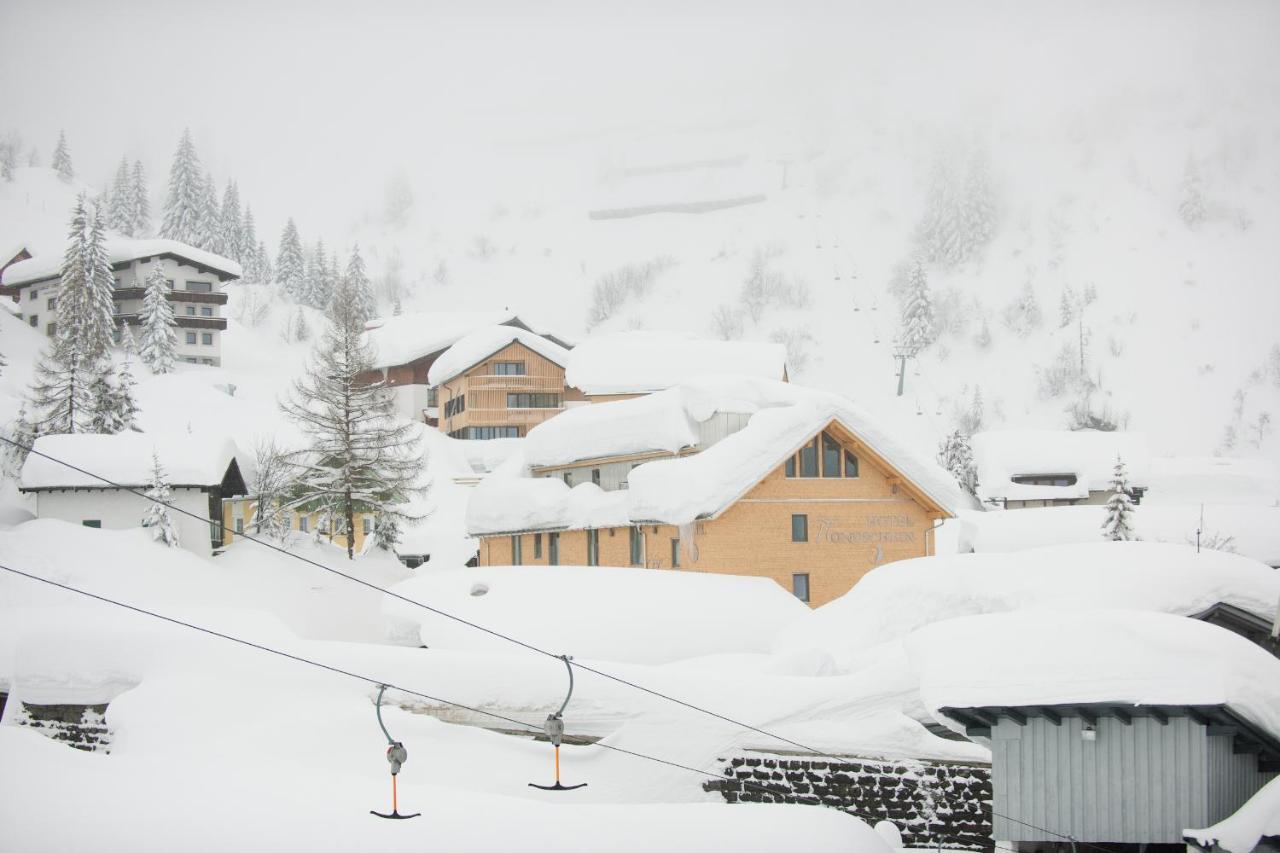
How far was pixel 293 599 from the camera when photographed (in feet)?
123

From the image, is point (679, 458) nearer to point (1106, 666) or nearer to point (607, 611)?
point (607, 611)

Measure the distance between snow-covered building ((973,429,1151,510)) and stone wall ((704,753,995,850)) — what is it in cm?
3762

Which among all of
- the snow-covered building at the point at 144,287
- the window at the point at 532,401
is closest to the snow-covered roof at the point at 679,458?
the window at the point at 532,401

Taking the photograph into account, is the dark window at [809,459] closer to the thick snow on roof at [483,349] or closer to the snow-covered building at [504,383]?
the snow-covered building at [504,383]

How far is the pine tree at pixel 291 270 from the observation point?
105 m

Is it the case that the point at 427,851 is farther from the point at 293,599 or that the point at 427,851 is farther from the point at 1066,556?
the point at 293,599

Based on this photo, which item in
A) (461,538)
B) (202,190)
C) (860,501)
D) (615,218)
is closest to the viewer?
(860,501)

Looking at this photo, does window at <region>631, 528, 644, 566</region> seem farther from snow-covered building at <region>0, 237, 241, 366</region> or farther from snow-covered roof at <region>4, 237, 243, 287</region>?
snow-covered roof at <region>4, 237, 243, 287</region>

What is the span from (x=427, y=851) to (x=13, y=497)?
120ft

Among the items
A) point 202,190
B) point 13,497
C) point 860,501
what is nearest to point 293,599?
point 13,497

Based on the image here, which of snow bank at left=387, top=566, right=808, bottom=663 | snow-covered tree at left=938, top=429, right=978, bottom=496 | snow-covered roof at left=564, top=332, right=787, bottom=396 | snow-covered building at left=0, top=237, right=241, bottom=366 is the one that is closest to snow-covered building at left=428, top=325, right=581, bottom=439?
snow-covered roof at left=564, top=332, right=787, bottom=396

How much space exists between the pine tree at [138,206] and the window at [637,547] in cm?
9132

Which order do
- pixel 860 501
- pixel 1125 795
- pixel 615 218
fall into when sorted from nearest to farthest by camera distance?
pixel 1125 795
pixel 860 501
pixel 615 218

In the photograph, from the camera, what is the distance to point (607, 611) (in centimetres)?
2525
